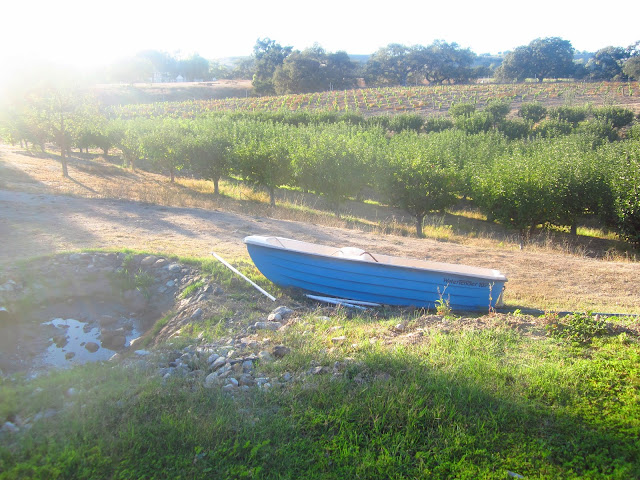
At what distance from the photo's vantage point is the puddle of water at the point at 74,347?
22.9 ft

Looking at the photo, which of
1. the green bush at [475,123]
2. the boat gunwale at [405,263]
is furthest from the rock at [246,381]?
the green bush at [475,123]

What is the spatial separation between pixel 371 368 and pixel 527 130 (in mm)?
42837

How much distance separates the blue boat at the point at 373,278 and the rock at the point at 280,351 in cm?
258

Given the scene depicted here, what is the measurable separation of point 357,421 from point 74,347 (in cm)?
556

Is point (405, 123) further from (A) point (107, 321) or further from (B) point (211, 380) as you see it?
(B) point (211, 380)

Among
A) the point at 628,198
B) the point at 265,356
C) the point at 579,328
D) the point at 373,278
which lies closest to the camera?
the point at 265,356

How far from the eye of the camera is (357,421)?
13.3 ft

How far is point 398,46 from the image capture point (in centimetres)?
9794

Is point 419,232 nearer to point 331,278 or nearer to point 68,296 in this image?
point 331,278

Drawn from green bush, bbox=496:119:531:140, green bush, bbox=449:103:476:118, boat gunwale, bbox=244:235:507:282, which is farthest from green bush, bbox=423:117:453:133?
boat gunwale, bbox=244:235:507:282

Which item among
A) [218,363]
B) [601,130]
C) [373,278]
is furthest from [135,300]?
[601,130]

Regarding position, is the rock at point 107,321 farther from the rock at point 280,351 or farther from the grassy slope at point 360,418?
the rock at point 280,351

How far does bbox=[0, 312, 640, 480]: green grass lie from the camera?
3.55 meters

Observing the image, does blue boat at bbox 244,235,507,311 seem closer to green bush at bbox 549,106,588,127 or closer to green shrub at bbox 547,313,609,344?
green shrub at bbox 547,313,609,344
